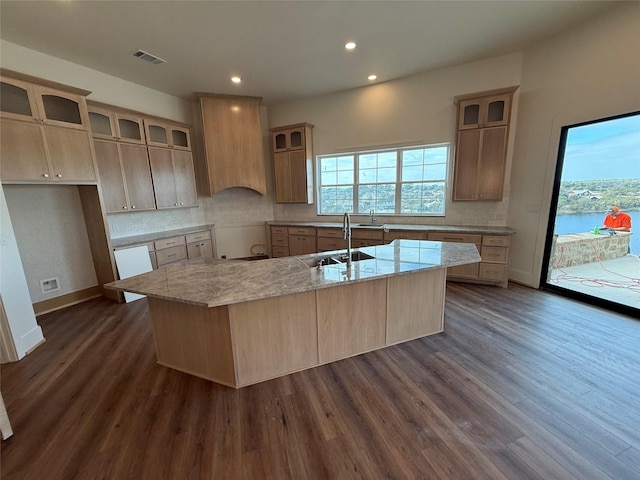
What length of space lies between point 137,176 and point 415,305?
4243 millimetres

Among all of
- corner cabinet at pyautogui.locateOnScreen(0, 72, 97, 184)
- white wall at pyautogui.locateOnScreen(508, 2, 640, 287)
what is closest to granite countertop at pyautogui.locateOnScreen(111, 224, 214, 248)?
corner cabinet at pyautogui.locateOnScreen(0, 72, 97, 184)

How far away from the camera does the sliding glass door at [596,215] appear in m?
2.88

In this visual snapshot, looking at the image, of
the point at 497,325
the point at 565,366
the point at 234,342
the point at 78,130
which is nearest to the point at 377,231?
the point at 497,325

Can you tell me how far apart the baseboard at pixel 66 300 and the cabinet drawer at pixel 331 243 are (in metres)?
3.50

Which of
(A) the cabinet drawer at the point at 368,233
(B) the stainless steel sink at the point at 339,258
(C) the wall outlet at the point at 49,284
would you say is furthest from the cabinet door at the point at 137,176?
(A) the cabinet drawer at the point at 368,233

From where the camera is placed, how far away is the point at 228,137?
185 inches

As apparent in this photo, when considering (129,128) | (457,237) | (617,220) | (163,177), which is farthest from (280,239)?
(617,220)

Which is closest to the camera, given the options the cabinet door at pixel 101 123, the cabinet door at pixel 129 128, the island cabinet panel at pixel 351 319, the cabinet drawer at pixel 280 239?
the island cabinet panel at pixel 351 319

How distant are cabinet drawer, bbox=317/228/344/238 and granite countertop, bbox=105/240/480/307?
2.02 m

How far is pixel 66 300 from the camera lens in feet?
11.5

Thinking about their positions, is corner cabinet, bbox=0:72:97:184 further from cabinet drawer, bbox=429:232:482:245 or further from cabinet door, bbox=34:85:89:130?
cabinet drawer, bbox=429:232:482:245

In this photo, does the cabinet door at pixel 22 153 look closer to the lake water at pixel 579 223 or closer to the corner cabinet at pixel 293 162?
the corner cabinet at pixel 293 162

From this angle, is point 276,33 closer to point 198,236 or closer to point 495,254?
point 198,236

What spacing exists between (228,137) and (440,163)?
3.78 meters
